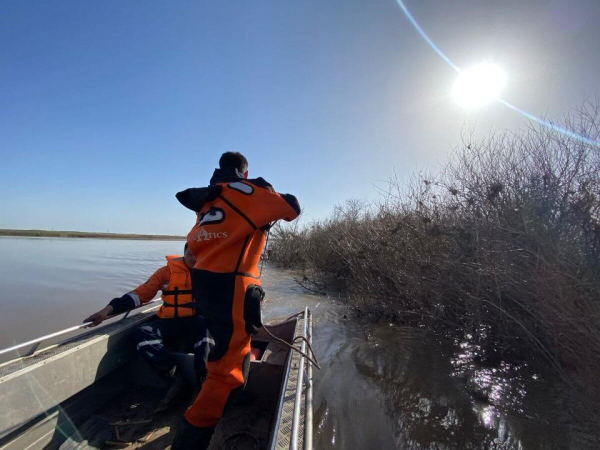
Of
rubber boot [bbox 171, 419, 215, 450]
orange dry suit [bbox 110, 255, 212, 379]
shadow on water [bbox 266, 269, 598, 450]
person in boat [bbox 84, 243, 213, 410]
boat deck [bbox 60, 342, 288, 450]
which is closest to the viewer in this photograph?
rubber boot [bbox 171, 419, 215, 450]

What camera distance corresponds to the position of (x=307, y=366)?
2.56 meters

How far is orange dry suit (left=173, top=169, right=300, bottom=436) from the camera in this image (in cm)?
184

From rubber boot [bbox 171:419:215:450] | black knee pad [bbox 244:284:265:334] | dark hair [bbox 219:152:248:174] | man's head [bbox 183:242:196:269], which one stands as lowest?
rubber boot [bbox 171:419:215:450]

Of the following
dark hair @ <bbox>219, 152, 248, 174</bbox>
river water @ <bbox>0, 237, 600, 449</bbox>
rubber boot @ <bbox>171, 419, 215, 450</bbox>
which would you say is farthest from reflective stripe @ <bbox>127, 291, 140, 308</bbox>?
river water @ <bbox>0, 237, 600, 449</bbox>

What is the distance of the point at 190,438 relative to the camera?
1812mm

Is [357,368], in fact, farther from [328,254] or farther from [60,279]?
[60,279]

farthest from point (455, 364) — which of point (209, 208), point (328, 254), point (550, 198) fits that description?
point (328, 254)

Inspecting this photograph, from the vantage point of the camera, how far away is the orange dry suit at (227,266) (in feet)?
6.03

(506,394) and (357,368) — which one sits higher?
(506,394)

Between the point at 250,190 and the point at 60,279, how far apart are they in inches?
439

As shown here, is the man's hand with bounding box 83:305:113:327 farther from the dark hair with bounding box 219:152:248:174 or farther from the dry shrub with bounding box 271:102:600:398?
the dry shrub with bounding box 271:102:600:398

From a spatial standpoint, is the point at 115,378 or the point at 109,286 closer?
the point at 115,378

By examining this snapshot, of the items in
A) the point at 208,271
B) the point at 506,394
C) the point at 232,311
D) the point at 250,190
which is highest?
the point at 250,190

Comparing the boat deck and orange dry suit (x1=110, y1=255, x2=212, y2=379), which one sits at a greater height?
orange dry suit (x1=110, y1=255, x2=212, y2=379)
